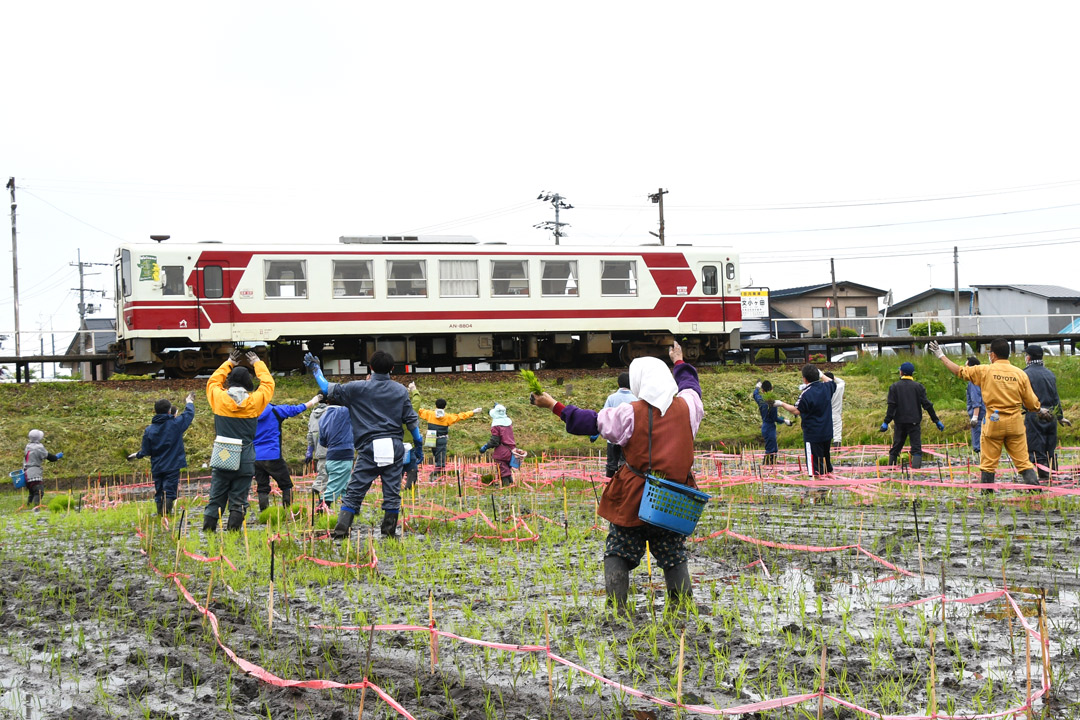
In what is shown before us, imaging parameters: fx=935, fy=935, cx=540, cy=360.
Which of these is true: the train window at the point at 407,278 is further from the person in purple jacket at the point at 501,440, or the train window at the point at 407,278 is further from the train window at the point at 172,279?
the person in purple jacket at the point at 501,440

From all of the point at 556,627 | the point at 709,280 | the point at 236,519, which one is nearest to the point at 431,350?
the point at 709,280

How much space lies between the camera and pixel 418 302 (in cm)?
2012

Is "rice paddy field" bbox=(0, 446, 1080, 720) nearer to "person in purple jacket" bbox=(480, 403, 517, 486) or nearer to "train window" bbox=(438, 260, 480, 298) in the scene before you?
"person in purple jacket" bbox=(480, 403, 517, 486)

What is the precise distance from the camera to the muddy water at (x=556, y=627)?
11.7 feet

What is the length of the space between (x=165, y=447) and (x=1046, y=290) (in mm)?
44132

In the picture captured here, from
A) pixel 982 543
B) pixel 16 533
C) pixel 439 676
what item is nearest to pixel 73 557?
pixel 16 533

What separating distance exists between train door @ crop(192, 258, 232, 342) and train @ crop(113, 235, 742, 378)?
0.07 feet

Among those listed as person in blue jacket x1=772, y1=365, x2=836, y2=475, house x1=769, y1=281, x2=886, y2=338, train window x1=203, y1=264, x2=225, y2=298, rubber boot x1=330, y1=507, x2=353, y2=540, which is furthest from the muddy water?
house x1=769, y1=281, x2=886, y2=338

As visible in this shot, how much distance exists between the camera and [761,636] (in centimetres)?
423

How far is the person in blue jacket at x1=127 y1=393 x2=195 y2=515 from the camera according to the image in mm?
8859

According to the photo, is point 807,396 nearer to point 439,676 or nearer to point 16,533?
point 439,676

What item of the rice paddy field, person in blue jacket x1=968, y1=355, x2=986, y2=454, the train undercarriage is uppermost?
the train undercarriage

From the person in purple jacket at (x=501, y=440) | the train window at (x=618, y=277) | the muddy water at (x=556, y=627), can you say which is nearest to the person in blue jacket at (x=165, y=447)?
the muddy water at (x=556, y=627)

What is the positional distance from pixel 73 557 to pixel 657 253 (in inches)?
641
